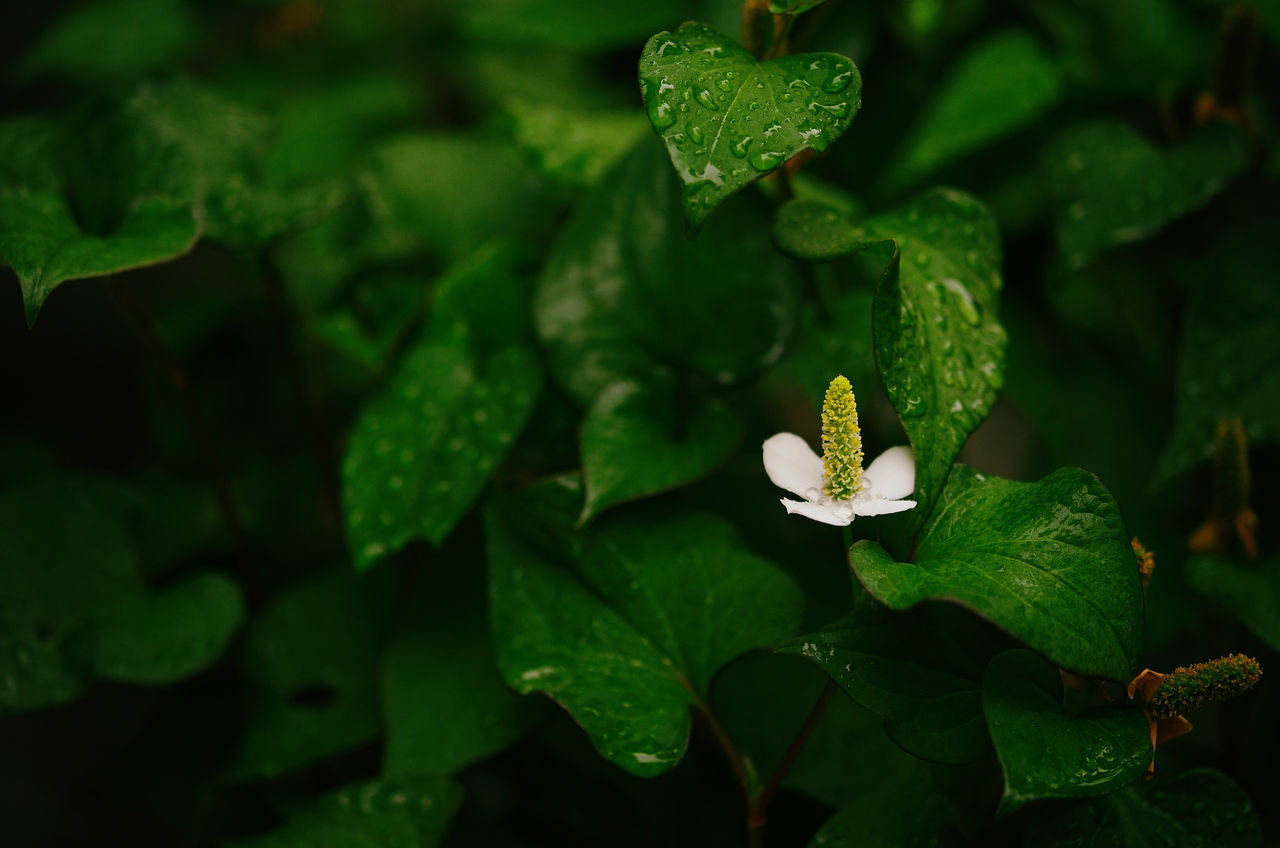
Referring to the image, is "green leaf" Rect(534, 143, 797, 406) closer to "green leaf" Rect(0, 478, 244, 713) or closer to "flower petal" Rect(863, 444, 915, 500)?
"flower petal" Rect(863, 444, 915, 500)

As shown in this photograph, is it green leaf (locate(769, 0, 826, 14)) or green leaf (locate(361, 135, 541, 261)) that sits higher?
green leaf (locate(769, 0, 826, 14))

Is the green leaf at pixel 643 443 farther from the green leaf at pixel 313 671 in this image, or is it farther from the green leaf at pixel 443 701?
the green leaf at pixel 313 671

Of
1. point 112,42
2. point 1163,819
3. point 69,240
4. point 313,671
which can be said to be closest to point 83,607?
point 313,671

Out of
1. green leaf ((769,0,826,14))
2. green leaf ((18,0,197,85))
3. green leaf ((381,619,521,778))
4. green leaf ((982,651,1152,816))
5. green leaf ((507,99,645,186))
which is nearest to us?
green leaf ((982,651,1152,816))

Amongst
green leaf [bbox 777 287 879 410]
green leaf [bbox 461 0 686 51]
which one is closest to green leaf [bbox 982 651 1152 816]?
green leaf [bbox 777 287 879 410]

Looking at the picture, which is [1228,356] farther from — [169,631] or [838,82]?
[169,631]
